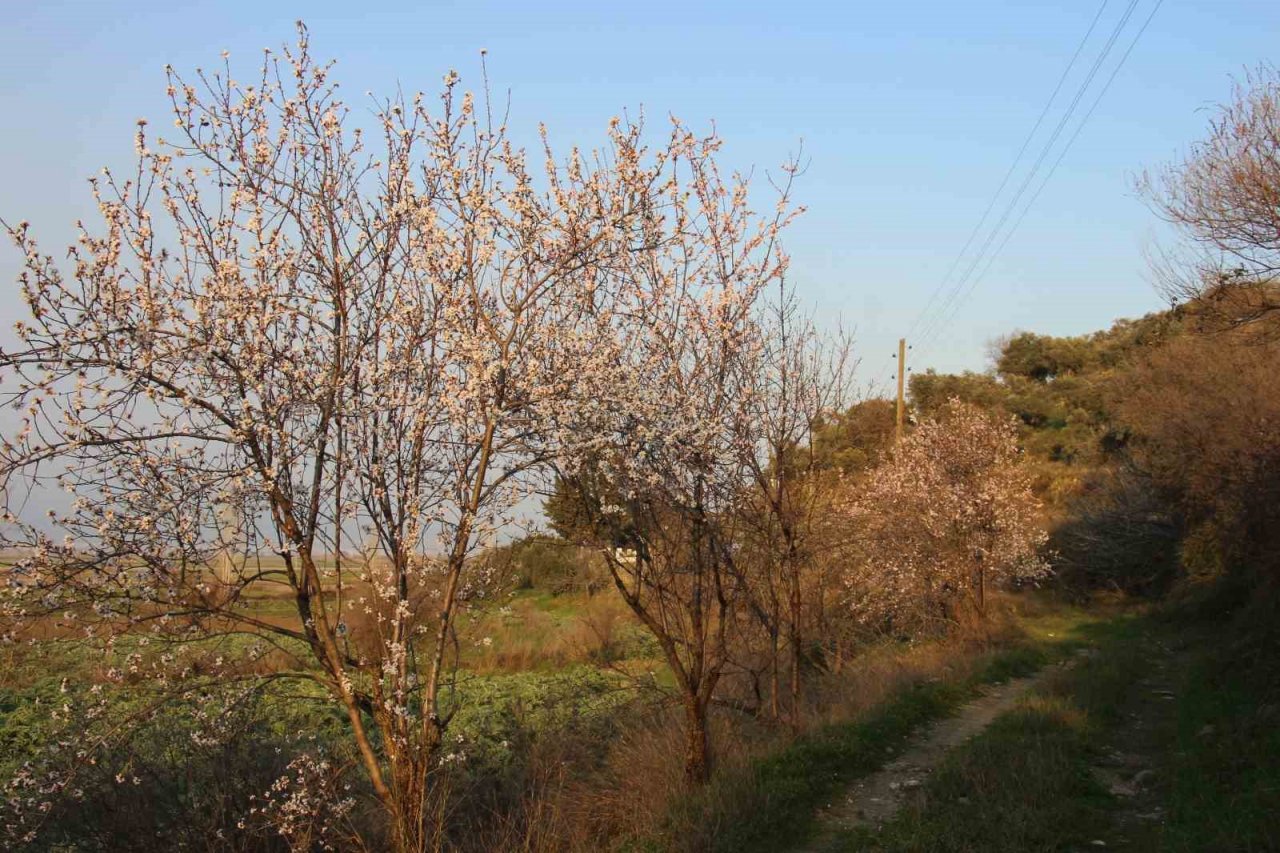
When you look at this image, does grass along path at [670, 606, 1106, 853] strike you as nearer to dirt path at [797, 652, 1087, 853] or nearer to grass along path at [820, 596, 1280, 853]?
A: dirt path at [797, 652, 1087, 853]

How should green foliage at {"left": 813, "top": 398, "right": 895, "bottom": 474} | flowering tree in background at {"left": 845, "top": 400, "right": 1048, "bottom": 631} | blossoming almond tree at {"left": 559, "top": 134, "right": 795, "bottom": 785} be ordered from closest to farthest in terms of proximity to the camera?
blossoming almond tree at {"left": 559, "top": 134, "right": 795, "bottom": 785} < flowering tree in background at {"left": 845, "top": 400, "right": 1048, "bottom": 631} < green foliage at {"left": 813, "top": 398, "right": 895, "bottom": 474}

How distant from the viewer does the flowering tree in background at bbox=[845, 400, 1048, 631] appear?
20.2 metres

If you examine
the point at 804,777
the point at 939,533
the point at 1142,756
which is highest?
the point at 939,533

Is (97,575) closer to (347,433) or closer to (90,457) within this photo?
(90,457)

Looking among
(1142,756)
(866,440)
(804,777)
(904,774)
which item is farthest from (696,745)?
(866,440)

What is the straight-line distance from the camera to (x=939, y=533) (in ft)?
67.4

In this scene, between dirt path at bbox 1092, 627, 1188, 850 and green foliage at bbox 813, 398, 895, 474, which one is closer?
dirt path at bbox 1092, 627, 1188, 850

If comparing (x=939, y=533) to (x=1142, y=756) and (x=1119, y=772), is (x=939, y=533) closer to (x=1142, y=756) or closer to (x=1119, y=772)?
(x=1142, y=756)

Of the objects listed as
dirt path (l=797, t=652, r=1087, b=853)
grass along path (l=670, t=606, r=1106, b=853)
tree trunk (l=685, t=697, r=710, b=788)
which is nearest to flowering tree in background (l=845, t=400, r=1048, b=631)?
grass along path (l=670, t=606, r=1106, b=853)

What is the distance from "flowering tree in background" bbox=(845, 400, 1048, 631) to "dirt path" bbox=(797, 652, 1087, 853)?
661 centimetres

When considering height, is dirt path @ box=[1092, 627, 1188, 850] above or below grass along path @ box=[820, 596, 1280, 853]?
below

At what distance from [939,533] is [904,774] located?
11.8m

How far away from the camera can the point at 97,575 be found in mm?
5066

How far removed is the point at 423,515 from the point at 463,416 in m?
0.60
